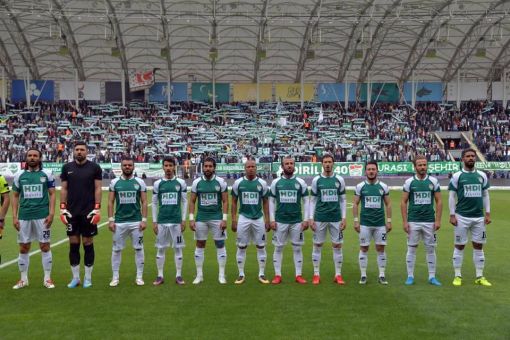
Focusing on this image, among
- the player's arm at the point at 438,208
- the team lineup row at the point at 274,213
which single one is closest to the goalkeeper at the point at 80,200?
the team lineup row at the point at 274,213

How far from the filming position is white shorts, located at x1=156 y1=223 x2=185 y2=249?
1048 centimetres

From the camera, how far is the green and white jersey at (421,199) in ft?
34.0

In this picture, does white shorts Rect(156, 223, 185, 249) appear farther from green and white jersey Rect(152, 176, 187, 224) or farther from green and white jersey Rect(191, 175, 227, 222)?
green and white jersey Rect(191, 175, 227, 222)

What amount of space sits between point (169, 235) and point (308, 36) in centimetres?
4240

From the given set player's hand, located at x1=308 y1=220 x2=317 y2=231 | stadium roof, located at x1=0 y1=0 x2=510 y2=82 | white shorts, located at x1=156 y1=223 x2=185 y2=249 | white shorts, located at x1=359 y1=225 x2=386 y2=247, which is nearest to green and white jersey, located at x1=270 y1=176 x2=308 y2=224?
player's hand, located at x1=308 y1=220 x2=317 y2=231

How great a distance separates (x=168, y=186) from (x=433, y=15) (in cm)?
3996

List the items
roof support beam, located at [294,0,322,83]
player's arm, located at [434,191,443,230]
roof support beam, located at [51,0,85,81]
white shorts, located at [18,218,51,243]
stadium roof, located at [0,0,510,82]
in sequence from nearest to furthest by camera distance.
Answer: white shorts, located at [18,218,51,243]
player's arm, located at [434,191,443,230]
stadium roof, located at [0,0,510,82]
roof support beam, located at [294,0,322,83]
roof support beam, located at [51,0,85,81]

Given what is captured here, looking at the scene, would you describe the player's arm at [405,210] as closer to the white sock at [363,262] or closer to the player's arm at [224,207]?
the white sock at [363,262]

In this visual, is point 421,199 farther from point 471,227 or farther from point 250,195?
point 250,195

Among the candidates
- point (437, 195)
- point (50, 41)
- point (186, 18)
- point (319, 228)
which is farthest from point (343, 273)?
point (50, 41)

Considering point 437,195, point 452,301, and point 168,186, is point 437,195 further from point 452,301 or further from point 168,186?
point 168,186

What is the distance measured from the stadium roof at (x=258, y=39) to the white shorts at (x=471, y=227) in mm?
35873

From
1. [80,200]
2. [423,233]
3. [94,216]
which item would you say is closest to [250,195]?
[94,216]

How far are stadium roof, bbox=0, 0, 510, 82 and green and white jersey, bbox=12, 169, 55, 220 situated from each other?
35.5m
